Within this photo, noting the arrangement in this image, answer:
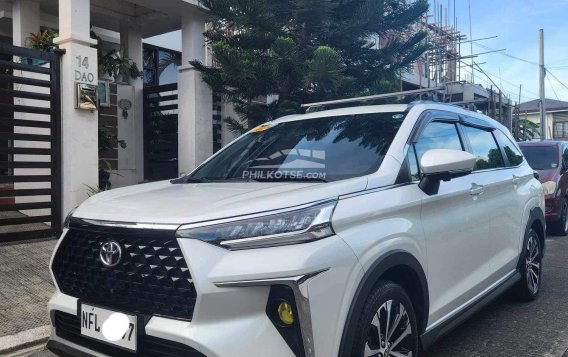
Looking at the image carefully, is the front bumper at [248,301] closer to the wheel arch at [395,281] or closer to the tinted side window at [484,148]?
the wheel arch at [395,281]

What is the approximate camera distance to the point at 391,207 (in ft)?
8.83

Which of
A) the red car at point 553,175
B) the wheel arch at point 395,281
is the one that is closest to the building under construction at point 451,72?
the red car at point 553,175

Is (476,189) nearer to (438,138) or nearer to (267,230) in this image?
(438,138)

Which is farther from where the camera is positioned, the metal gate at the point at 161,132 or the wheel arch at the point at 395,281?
the metal gate at the point at 161,132

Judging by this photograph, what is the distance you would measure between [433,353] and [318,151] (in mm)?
1669

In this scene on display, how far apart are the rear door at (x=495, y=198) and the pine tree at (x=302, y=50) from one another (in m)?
3.09

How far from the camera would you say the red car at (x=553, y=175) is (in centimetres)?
842

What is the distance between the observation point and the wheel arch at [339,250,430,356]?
2.24 m

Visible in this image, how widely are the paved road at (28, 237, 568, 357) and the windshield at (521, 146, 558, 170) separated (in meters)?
4.27

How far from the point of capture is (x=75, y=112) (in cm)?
675

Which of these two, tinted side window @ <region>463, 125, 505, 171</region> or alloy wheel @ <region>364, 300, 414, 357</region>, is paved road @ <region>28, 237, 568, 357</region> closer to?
alloy wheel @ <region>364, 300, 414, 357</region>

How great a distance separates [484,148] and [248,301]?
2943 mm

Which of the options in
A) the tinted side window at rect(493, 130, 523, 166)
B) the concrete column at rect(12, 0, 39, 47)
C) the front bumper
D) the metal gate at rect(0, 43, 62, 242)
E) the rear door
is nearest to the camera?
the front bumper

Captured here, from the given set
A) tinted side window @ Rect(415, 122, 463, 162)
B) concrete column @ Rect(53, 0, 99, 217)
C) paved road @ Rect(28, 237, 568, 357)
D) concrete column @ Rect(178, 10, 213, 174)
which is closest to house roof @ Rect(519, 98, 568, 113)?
concrete column @ Rect(178, 10, 213, 174)
